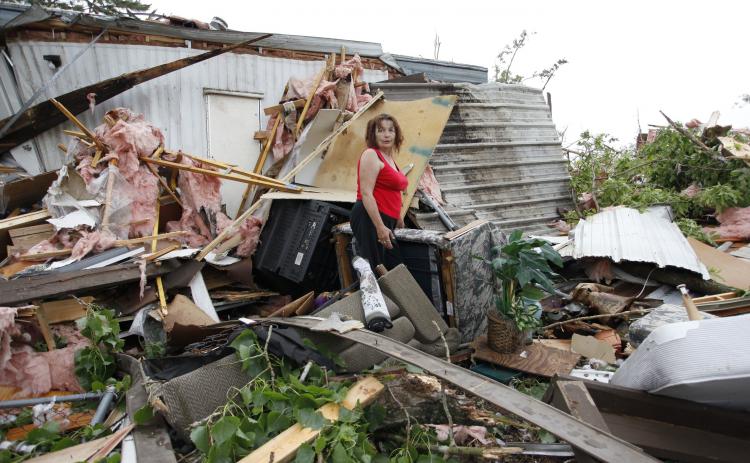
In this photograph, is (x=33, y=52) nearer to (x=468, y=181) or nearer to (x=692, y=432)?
(x=468, y=181)

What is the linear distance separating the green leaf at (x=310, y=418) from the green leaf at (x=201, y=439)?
39cm

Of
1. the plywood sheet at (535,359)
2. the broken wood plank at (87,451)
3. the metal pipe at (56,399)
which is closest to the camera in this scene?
the broken wood plank at (87,451)

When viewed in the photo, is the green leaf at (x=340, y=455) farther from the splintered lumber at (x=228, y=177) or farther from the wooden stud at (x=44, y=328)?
the splintered lumber at (x=228, y=177)

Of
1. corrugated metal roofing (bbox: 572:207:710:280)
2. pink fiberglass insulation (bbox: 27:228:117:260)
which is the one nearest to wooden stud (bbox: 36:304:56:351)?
pink fiberglass insulation (bbox: 27:228:117:260)

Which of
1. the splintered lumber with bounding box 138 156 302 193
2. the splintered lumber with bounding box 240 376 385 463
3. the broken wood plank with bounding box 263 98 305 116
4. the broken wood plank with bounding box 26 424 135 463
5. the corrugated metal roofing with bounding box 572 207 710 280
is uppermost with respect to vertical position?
the broken wood plank with bounding box 263 98 305 116

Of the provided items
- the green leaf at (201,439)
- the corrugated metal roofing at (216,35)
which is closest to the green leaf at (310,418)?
the green leaf at (201,439)

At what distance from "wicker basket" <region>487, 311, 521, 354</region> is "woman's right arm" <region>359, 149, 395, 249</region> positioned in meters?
→ 1.08

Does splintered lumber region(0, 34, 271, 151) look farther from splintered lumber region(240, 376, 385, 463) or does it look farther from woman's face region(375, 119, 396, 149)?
splintered lumber region(240, 376, 385, 463)

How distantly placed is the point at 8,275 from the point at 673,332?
4.86m

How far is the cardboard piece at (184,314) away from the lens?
12.7 ft

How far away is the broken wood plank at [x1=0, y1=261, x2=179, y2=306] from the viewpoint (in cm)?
362

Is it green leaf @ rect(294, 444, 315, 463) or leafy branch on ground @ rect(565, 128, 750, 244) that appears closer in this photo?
green leaf @ rect(294, 444, 315, 463)

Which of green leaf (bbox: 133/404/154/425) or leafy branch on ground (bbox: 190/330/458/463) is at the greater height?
leafy branch on ground (bbox: 190/330/458/463)

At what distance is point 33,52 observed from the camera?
5.31 m
